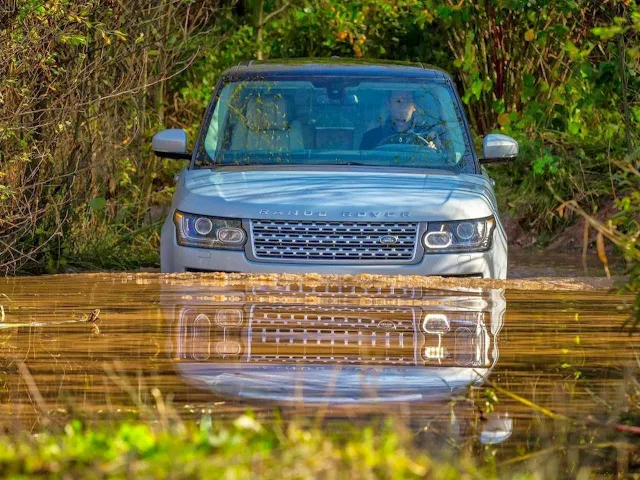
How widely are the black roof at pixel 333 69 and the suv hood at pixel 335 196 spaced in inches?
44.2

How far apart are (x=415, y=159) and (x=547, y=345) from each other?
10.9 feet

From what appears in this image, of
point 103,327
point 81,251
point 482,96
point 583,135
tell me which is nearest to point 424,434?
point 103,327

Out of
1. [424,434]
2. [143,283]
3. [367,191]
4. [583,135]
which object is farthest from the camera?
[583,135]

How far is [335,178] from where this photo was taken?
7.24 m

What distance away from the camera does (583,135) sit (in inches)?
525

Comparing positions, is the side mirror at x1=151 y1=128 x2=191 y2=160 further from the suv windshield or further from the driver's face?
the driver's face

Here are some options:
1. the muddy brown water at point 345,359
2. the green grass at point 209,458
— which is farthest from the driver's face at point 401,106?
the green grass at point 209,458

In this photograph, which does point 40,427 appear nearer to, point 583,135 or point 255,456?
point 255,456

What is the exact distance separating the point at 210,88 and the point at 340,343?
10.5m

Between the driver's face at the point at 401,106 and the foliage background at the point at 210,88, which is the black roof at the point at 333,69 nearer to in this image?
the driver's face at the point at 401,106

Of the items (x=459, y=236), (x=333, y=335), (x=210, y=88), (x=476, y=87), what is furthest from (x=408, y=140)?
(x=210, y=88)

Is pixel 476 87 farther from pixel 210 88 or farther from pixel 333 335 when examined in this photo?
pixel 333 335

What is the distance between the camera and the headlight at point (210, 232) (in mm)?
6934

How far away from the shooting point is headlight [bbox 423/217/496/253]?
6.92 metres
